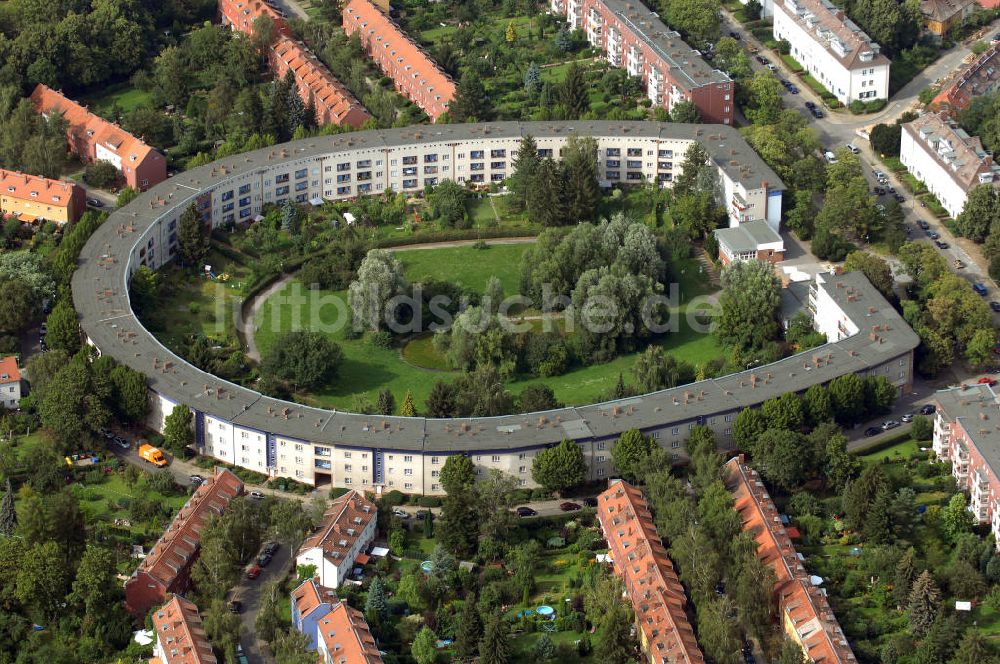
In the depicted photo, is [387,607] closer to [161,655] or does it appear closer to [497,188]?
[161,655]

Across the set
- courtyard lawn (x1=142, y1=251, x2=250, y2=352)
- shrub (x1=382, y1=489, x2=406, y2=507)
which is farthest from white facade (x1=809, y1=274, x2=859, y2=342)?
courtyard lawn (x1=142, y1=251, x2=250, y2=352)

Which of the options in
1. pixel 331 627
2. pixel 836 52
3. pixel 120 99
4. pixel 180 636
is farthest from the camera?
pixel 120 99

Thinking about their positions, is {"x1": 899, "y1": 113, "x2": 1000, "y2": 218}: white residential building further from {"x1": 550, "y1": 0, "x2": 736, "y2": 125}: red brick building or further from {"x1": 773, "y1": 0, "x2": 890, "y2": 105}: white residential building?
{"x1": 550, "y1": 0, "x2": 736, "y2": 125}: red brick building

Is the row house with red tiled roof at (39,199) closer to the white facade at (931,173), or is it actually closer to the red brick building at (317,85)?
the red brick building at (317,85)

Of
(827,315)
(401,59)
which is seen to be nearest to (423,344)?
(827,315)

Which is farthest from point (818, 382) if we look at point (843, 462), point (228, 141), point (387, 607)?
point (228, 141)

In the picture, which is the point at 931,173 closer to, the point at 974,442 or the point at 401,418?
the point at 974,442
